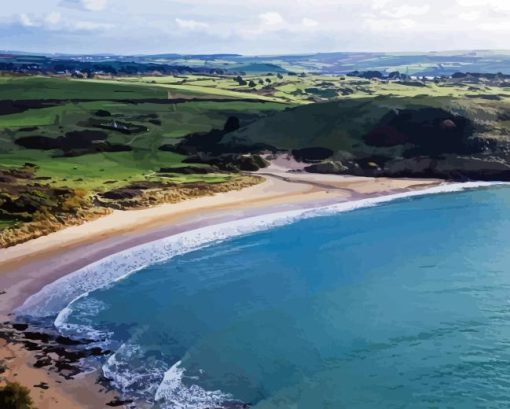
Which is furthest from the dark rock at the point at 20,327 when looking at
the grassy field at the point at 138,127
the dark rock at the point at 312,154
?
the dark rock at the point at 312,154

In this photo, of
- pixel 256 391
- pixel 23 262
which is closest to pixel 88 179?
pixel 23 262

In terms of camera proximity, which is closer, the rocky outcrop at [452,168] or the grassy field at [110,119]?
the grassy field at [110,119]

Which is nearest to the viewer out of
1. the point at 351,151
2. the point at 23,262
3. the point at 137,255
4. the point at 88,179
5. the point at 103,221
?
the point at 23,262

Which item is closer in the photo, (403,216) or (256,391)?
(256,391)

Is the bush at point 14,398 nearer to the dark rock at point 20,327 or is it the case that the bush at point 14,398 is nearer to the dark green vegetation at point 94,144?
the dark rock at point 20,327

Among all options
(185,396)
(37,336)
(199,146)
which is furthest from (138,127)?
(185,396)

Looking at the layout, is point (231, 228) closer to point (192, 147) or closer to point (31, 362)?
point (31, 362)

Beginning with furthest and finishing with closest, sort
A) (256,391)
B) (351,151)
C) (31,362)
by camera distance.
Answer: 1. (351,151)
2. (31,362)
3. (256,391)

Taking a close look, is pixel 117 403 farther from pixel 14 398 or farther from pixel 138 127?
pixel 138 127
